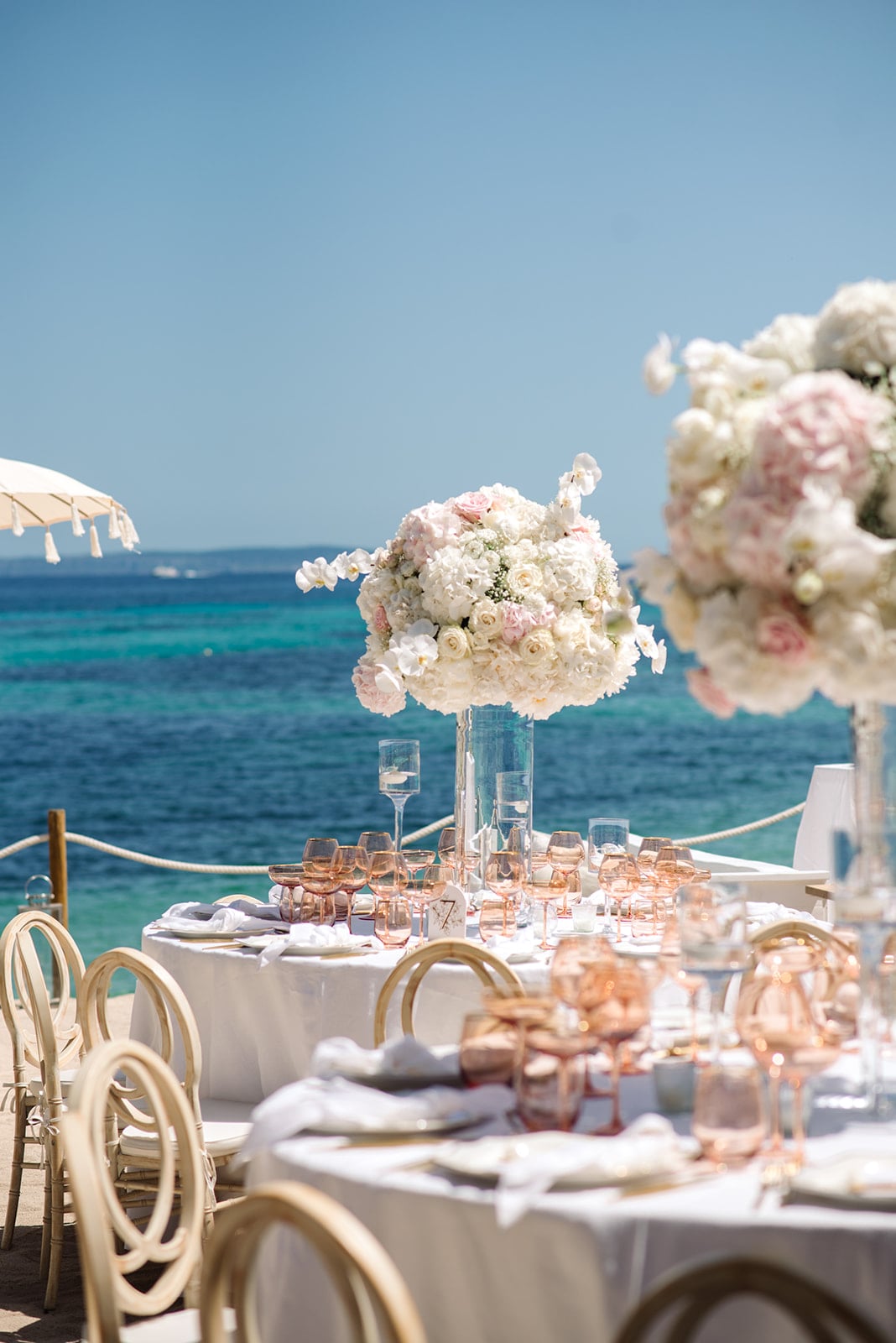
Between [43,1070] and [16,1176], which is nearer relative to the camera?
[43,1070]

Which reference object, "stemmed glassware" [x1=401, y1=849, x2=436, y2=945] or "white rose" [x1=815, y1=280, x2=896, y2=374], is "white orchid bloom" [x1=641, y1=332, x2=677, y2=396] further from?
"stemmed glassware" [x1=401, y1=849, x2=436, y2=945]

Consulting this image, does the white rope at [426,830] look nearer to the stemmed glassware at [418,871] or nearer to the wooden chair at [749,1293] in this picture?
the stemmed glassware at [418,871]

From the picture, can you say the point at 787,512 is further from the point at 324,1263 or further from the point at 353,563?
the point at 353,563

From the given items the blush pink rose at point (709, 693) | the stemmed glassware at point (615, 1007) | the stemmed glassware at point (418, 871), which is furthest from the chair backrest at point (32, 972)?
the blush pink rose at point (709, 693)

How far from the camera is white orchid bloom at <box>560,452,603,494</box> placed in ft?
15.8

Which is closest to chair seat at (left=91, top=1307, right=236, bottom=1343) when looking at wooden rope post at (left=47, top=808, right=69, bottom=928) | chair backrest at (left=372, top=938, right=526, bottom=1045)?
chair backrest at (left=372, top=938, right=526, bottom=1045)

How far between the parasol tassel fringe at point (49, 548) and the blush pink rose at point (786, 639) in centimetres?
457

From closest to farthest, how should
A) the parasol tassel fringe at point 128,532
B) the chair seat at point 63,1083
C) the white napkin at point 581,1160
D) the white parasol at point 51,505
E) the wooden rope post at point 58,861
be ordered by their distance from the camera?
1. the white napkin at point 581,1160
2. the chair seat at point 63,1083
3. the white parasol at point 51,505
4. the parasol tassel fringe at point 128,532
5. the wooden rope post at point 58,861

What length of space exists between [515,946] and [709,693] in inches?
72.2

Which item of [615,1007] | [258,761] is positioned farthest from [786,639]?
[258,761]

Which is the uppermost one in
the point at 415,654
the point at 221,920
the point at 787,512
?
the point at 787,512

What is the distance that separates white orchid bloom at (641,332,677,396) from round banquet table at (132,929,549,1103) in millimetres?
1945

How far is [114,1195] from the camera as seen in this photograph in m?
2.99

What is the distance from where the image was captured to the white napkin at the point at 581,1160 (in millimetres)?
2189
